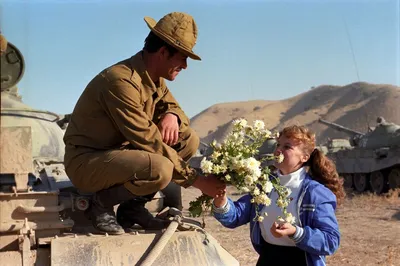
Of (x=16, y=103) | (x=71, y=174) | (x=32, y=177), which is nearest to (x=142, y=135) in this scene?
(x=71, y=174)

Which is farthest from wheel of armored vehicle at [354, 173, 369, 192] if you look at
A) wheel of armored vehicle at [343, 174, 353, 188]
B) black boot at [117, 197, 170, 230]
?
black boot at [117, 197, 170, 230]

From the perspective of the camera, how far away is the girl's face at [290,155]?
3416mm

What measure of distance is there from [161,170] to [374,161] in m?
18.0

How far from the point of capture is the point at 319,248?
317 centimetres

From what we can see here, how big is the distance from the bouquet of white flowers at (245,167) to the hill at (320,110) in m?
35.8

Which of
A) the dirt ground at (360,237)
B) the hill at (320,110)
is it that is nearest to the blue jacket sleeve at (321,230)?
the dirt ground at (360,237)

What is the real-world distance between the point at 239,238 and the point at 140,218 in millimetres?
6653

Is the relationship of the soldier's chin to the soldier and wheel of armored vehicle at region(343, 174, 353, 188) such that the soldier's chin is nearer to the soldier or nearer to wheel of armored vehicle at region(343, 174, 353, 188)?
the soldier

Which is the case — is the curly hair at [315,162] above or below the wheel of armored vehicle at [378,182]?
above

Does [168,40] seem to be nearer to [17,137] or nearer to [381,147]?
[17,137]

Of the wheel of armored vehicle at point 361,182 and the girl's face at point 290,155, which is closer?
the girl's face at point 290,155

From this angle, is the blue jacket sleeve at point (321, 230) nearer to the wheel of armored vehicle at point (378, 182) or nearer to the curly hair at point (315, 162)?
the curly hair at point (315, 162)

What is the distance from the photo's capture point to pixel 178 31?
3.48 meters

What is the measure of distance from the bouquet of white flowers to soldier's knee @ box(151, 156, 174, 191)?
0.58 ft
